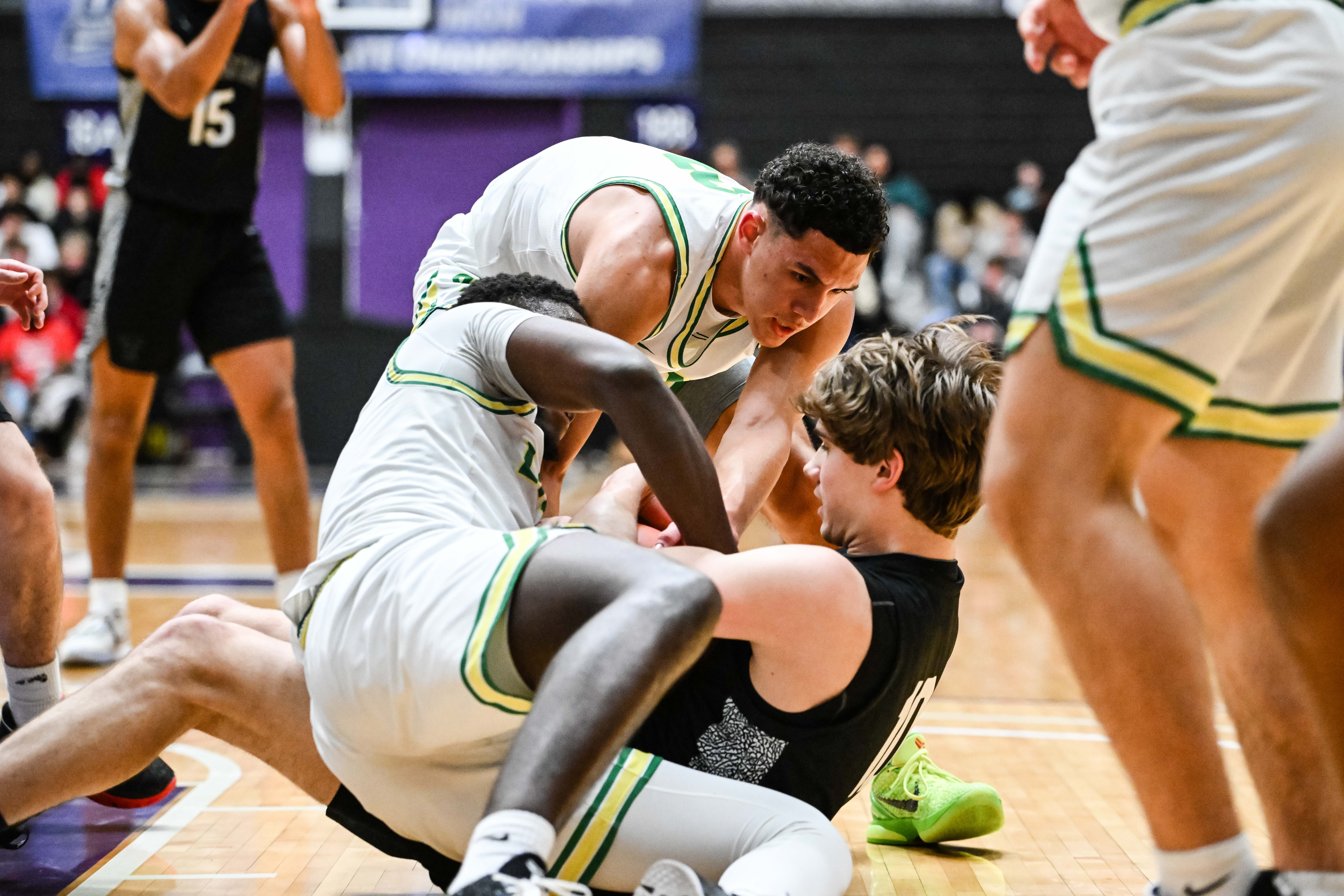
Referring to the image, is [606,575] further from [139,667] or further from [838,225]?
[838,225]

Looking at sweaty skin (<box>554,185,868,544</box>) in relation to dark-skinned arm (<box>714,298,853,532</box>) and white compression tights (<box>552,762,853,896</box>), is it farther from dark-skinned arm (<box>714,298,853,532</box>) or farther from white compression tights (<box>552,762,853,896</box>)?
white compression tights (<box>552,762,853,896</box>)

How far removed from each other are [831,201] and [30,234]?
9903 millimetres

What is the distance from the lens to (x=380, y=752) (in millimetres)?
1726

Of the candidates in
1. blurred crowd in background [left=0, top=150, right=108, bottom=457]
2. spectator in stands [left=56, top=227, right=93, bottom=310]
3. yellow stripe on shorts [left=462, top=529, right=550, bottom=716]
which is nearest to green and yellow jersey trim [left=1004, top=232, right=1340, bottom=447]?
yellow stripe on shorts [left=462, top=529, right=550, bottom=716]

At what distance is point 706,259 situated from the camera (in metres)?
2.78

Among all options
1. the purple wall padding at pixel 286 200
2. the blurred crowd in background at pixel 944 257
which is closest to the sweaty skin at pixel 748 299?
the blurred crowd in background at pixel 944 257

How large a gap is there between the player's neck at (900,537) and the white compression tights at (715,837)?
1.45 ft

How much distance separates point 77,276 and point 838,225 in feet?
30.9

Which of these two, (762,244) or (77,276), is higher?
(762,244)

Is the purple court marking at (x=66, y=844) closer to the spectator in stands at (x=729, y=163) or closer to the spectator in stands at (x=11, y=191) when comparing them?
the spectator in stands at (x=729, y=163)

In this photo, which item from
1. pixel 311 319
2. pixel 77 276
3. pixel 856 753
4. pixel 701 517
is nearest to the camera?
pixel 701 517

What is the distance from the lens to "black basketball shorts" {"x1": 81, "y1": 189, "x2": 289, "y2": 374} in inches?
166

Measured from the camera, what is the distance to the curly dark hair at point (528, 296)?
201cm

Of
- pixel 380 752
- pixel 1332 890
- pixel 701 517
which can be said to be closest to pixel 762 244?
pixel 701 517
